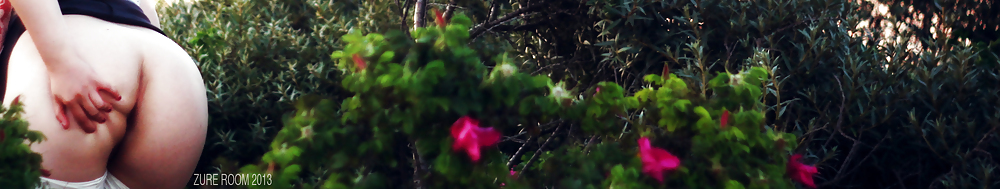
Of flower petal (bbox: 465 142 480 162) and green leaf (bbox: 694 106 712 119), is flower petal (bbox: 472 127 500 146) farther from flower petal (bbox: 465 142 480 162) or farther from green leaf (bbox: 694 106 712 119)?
green leaf (bbox: 694 106 712 119)

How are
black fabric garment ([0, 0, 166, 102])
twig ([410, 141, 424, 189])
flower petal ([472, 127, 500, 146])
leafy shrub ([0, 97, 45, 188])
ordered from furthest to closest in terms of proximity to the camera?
black fabric garment ([0, 0, 166, 102])
twig ([410, 141, 424, 189])
flower petal ([472, 127, 500, 146])
leafy shrub ([0, 97, 45, 188])

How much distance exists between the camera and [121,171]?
2.68 metres

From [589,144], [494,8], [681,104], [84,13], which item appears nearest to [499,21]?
[494,8]

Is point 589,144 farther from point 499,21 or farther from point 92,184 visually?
point 92,184

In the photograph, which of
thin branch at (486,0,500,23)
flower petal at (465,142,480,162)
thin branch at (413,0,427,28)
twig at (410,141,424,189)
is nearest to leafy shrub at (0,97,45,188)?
twig at (410,141,424,189)

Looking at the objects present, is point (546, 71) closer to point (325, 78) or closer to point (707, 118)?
point (325, 78)

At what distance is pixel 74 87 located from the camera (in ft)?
7.68

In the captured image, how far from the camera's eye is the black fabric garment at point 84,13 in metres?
2.57

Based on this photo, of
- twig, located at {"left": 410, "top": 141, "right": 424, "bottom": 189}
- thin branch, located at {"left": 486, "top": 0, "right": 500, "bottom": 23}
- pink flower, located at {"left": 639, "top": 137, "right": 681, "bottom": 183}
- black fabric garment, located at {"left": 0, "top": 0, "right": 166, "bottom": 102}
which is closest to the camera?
pink flower, located at {"left": 639, "top": 137, "right": 681, "bottom": 183}

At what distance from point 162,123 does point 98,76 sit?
0.30 metres

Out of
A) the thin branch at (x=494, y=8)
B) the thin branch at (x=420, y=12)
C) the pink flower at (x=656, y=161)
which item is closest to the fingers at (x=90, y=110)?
the thin branch at (x=420, y=12)

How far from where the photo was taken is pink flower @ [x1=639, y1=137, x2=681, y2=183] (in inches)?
83.0

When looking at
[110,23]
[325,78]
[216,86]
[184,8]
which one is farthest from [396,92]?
[184,8]

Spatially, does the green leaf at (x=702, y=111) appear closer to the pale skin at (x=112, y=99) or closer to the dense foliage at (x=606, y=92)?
the dense foliage at (x=606, y=92)
